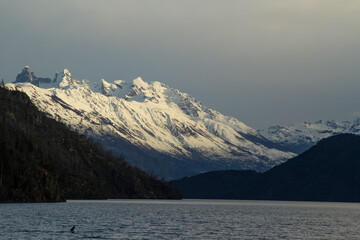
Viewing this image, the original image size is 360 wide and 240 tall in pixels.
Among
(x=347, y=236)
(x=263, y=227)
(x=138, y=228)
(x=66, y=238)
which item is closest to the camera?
(x=66, y=238)

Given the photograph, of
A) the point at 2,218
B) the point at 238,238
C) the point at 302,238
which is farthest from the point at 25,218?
the point at 302,238

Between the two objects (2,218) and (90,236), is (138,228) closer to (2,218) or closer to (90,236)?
(90,236)

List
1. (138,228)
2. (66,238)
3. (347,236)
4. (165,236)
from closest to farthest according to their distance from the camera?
(66,238) → (165,236) → (347,236) → (138,228)

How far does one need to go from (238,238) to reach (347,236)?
29.1 m

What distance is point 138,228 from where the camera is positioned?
152 meters

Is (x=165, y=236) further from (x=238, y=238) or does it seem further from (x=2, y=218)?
(x=2, y=218)

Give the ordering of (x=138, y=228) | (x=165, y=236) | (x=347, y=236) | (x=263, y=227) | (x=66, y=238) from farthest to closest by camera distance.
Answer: (x=263, y=227), (x=138, y=228), (x=347, y=236), (x=165, y=236), (x=66, y=238)

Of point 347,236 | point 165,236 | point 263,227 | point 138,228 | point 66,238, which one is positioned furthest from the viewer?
point 263,227

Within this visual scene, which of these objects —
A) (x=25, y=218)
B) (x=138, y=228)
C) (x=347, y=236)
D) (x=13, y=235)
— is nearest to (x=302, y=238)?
(x=347, y=236)

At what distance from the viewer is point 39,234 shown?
128875mm

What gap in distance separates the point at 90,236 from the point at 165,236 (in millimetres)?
16617

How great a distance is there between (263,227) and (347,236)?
3103 centimetres

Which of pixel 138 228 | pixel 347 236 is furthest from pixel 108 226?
pixel 347 236

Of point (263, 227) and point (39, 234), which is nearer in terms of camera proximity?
point (39, 234)
